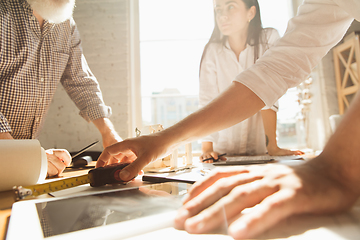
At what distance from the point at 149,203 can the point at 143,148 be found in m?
0.21

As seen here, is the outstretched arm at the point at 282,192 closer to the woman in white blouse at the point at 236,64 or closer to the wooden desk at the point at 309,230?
the wooden desk at the point at 309,230

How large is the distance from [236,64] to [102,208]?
1.72m

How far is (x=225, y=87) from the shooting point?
1801 millimetres

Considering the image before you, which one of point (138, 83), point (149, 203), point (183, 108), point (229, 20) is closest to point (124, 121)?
point (138, 83)

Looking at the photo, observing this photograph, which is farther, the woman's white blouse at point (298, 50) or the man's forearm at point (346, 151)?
the woman's white blouse at point (298, 50)

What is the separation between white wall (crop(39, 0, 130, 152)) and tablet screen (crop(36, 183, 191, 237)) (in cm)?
226

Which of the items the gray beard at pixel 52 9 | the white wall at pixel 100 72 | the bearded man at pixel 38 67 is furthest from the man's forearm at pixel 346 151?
the white wall at pixel 100 72

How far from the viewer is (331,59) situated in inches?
104

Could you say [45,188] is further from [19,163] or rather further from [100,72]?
[100,72]

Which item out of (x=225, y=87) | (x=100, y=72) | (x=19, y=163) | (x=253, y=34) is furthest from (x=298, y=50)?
(x=100, y=72)

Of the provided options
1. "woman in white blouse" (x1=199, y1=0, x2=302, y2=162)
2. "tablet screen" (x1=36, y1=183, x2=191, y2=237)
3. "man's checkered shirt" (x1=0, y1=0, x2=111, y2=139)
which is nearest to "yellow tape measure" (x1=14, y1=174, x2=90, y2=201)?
"tablet screen" (x1=36, y1=183, x2=191, y2=237)

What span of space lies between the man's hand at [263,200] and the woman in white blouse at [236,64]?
113 centimetres

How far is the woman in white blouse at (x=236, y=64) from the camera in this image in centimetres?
164

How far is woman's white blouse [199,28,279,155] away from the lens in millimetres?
1717
